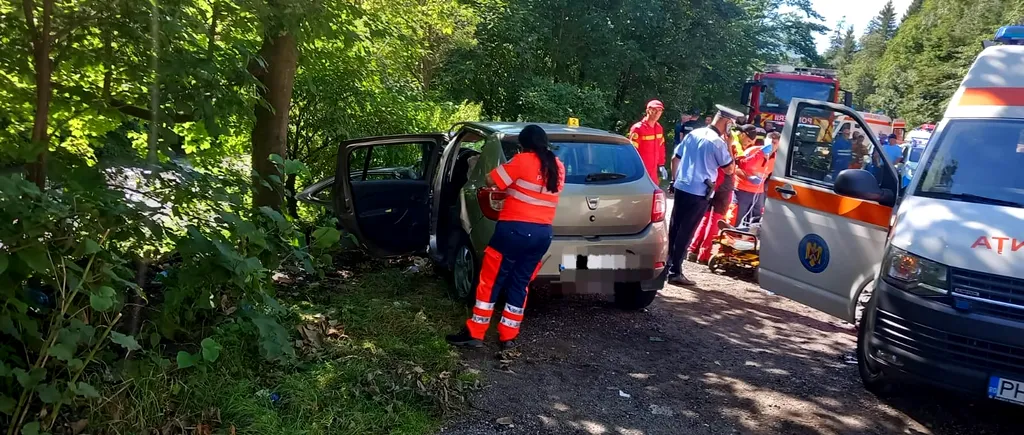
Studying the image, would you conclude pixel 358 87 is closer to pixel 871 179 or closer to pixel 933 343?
pixel 871 179

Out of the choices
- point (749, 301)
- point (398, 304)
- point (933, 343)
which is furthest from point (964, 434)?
point (398, 304)

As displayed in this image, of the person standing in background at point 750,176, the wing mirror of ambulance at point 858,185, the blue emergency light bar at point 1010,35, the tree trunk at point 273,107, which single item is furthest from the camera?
the person standing in background at point 750,176

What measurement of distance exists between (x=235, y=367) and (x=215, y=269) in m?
0.73

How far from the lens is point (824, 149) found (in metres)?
5.35

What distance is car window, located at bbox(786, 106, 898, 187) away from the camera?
16.8 feet

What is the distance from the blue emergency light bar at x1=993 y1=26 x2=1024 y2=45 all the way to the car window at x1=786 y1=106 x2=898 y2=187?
1.05 metres

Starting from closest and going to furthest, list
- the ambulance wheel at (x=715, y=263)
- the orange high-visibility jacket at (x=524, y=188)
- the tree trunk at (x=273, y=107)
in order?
the orange high-visibility jacket at (x=524, y=188), the tree trunk at (x=273, y=107), the ambulance wheel at (x=715, y=263)

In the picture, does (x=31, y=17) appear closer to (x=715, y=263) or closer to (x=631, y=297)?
(x=631, y=297)

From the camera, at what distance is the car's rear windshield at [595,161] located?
17.5 feet

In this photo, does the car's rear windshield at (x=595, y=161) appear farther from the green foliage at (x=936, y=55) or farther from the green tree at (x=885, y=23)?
the green tree at (x=885, y=23)

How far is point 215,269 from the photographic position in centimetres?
341

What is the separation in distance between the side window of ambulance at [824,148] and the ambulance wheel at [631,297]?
4.92ft

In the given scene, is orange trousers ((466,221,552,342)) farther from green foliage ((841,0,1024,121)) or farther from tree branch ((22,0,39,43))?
green foliage ((841,0,1024,121))

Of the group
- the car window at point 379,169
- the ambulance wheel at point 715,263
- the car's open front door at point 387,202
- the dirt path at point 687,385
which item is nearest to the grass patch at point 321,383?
the dirt path at point 687,385
